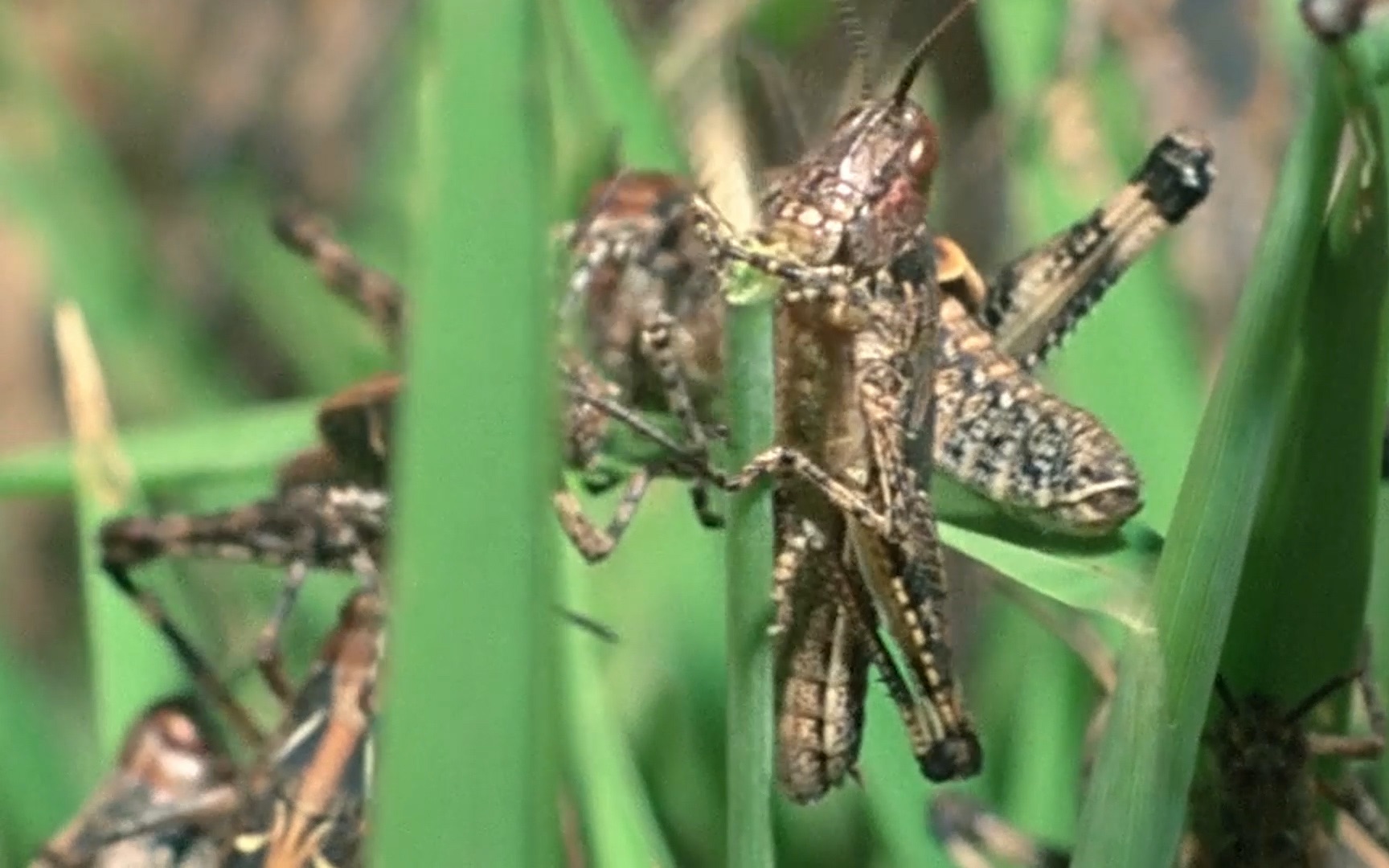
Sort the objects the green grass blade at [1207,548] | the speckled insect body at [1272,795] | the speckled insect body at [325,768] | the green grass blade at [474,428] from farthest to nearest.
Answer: the speckled insect body at [325,768]
the speckled insect body at [1272,795]
the green grass blade at [1207,548]
the green grass blade at [474,428]

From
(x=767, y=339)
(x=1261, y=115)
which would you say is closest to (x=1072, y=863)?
(x=767, y=339)

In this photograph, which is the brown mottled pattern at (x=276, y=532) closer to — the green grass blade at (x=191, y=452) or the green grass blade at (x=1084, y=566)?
the green grass blade at (x=191, y=452)

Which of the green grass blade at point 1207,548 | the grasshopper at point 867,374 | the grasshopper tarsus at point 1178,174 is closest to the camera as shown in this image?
the green grass blade at point 1207,548

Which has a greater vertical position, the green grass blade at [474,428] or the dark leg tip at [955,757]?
the green grass blade at [474,428]

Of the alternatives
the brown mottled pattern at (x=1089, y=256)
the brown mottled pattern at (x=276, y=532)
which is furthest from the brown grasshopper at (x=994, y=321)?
A: the brown mottled pattern at (x=276, y=532)

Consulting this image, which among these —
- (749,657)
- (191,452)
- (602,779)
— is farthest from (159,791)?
(749,657)

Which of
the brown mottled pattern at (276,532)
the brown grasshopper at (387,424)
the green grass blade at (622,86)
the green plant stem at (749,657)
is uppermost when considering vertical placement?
the green grass blade at (622,86)

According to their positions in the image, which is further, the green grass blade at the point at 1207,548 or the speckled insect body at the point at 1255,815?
the speckled insect body at the point at 1255,815

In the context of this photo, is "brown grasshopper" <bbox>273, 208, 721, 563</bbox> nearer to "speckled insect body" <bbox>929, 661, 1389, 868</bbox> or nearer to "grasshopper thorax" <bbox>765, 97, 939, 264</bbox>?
"grasshopper thorax" <bbox>765, 97, 939, 264</bbox>
